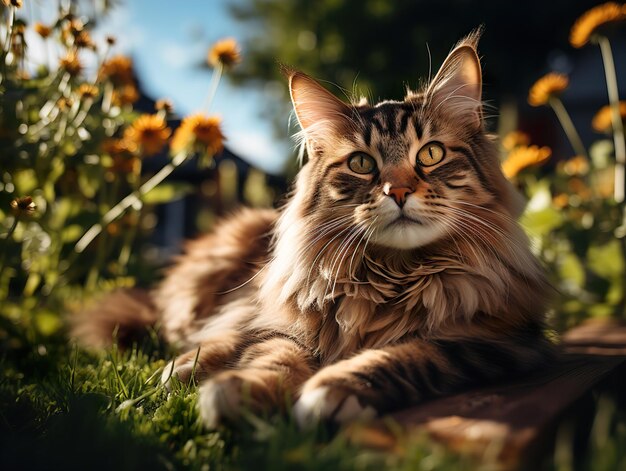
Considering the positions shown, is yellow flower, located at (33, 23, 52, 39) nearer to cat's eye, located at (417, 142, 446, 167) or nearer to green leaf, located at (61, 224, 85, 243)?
green leaf, located at (61, 224, 85, 243)

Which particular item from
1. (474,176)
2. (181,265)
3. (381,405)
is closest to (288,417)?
(381,405)

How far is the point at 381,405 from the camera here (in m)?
1.33

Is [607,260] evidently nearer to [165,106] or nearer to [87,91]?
[165,106]

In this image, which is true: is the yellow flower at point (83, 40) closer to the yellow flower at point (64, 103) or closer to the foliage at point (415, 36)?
the yellow flower at point (64, 103)

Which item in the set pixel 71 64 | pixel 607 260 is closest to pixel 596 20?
pixel 607 260

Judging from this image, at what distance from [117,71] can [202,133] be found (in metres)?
0.75

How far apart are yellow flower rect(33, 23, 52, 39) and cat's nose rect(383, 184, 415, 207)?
68.7 inches

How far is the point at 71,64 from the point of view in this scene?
2328 mm

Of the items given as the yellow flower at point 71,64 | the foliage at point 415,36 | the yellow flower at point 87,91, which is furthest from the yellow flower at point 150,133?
the foliage at point 415,36

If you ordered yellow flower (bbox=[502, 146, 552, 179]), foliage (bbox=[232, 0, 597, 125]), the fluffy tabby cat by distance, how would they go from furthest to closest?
foliage (bbox=[232, 0, 597, 125])
yellow flower (bbox=[502, 146, 552, 179])
the fluffy tabby cat

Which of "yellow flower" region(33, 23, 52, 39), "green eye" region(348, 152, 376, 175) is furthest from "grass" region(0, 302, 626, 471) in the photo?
"yellow flower" region(33, 23, 52, 39)

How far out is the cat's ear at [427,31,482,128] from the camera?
1.81 m

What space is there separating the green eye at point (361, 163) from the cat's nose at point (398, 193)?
6.9 inches

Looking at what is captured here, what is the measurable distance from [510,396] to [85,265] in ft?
8.26
